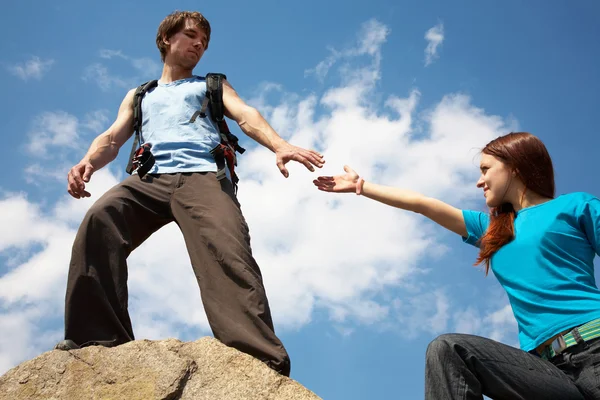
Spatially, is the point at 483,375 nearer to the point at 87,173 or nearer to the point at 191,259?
the point at 191,259

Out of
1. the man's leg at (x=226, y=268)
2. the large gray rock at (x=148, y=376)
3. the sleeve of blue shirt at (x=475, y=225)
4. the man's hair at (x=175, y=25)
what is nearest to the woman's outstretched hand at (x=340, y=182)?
the man's leg at (x=226, y=268)

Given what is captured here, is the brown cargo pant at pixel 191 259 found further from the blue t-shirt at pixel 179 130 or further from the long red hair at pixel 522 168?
the long red hair at pixel 522 168

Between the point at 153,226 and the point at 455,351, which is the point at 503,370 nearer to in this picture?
the point at 455,351

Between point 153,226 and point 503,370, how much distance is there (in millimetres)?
3145

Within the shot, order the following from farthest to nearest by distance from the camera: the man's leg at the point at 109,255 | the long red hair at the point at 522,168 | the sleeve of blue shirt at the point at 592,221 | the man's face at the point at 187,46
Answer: the man's face at the point at 187,46, the man's leg at the point at 109,255, the long red hair at the point at 522,168, the sleeve of blue shirt at the point at 592,221

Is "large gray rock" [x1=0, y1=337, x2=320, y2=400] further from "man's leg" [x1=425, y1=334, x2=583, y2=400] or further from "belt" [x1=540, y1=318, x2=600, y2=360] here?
"belt" [x1=540, y1=318, x2=600, y2=360]

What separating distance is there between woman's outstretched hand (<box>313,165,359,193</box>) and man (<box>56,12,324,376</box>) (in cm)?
13

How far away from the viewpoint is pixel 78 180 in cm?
558

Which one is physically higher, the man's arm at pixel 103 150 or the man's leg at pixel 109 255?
the man's arm at pixel 103 150

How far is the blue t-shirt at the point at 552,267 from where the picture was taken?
3.64m

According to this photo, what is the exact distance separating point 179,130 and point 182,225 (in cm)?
84

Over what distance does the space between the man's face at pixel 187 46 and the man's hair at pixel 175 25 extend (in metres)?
0.04

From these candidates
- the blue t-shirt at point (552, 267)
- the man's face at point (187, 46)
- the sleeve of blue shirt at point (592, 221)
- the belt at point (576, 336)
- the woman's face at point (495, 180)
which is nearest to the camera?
the belt at point (576, 336)

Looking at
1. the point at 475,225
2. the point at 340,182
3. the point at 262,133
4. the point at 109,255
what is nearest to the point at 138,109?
the point at 262,133
